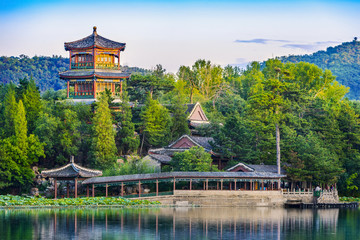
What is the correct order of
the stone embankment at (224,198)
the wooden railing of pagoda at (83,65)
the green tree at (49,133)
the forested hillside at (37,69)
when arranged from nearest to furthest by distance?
1. the stone embankment at (224,198)
2. the green tree at (49,133)
3. the wooden railing of pagoda at (83,65)
4. the forested hillside at (37,69)

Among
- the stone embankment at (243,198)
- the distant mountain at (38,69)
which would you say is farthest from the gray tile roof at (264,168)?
the distant mountain at (38,69)

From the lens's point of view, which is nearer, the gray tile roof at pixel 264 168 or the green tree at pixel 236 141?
the gray tile roof at pixel 264 168

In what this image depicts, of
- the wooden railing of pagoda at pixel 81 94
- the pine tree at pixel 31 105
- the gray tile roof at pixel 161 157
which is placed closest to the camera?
the gray tile roof at pixel 161 157

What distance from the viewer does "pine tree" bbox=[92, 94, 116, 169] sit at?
53656 mm

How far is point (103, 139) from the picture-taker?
2138 inches

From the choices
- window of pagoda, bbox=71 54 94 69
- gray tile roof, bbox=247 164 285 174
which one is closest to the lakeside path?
gray tile roof, bbox=247 164 285 174

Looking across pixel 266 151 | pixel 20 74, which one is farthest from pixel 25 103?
pixel 20 74

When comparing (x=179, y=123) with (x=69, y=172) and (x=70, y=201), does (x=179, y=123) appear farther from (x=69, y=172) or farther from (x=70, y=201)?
(x=70, y=201)

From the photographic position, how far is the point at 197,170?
5084 cm

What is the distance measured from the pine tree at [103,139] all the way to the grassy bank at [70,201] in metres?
6.75

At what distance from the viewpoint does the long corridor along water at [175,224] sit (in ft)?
108

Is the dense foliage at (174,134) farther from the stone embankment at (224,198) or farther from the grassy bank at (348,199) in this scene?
the stone embankment at (224,198)

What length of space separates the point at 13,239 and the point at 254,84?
184 feet

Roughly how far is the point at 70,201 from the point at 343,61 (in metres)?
134
